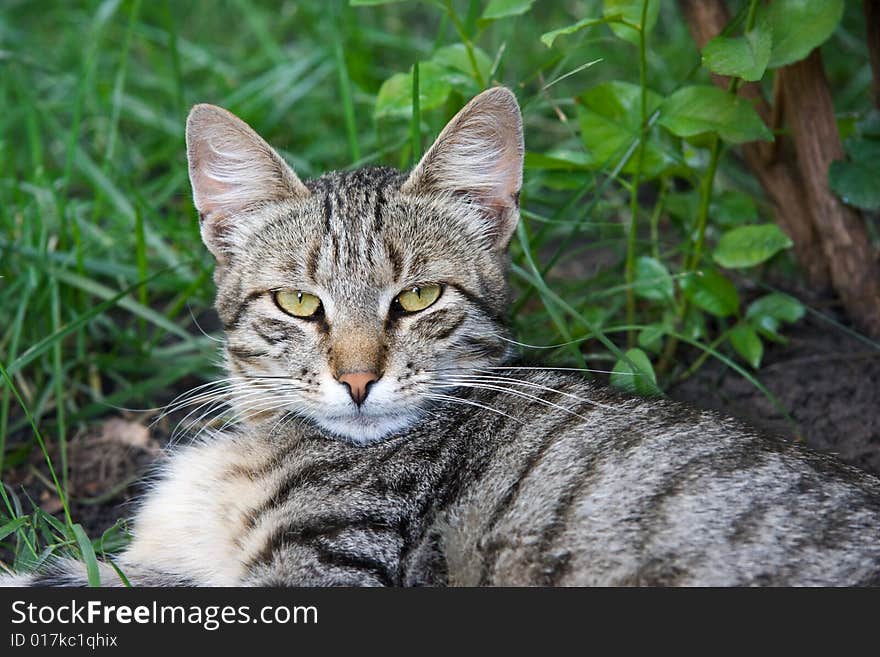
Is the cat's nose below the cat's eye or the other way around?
below

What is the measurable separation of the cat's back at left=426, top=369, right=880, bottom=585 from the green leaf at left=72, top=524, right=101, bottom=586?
902 millimetres

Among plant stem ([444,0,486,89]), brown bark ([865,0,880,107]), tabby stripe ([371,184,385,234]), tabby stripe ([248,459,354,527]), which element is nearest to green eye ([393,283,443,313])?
tabby stripe ([371,184,385,234])

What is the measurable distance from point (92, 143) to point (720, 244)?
3.23m

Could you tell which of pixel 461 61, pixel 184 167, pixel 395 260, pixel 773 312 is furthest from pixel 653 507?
pixel 184 167

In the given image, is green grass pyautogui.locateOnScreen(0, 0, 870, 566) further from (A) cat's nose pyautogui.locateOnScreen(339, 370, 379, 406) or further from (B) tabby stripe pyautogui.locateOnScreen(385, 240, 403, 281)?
(A) cat's nose pyautogui.locateOnScreen(339, 370, 379, 406)

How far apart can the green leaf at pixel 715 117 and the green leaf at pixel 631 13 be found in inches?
10.3

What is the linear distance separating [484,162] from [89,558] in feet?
5.20

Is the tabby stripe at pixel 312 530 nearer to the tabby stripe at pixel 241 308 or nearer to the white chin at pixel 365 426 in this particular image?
the white chin at pixel 365 426

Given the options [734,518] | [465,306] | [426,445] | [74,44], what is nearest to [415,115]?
[465,306]

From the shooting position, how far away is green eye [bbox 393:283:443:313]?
9.61 feet

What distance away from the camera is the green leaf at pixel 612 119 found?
11.5 ft

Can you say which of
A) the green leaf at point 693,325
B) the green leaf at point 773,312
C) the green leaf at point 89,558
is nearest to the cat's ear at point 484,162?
the green leaf at point 693,325

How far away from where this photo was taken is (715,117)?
3262 mm

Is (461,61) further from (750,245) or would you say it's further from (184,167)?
(184,167)
